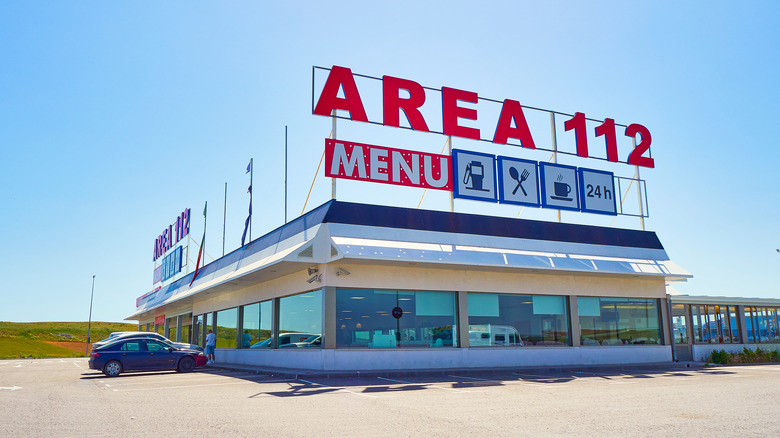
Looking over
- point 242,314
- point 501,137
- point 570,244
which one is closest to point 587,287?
point 570,244

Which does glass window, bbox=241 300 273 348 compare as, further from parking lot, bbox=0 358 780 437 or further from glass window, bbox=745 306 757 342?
glass window, bbox=745 306 757 342

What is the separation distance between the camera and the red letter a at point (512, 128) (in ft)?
85.4

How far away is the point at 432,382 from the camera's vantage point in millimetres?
16031

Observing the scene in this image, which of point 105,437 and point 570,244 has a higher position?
point 570,244

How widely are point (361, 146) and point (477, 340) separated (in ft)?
26.7

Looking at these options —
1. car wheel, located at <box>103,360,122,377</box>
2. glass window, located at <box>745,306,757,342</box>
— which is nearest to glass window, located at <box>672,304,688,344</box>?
glass window, located at <box>745,306,757,342</box>

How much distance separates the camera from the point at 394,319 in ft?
65.1

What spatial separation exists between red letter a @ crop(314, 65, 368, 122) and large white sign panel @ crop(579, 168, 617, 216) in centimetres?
1066

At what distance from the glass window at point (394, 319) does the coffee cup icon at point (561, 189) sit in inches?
317

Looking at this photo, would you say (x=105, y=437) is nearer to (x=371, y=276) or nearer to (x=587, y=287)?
(x=371, y=276)

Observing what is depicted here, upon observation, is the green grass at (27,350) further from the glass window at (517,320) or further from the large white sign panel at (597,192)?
the large white sign panel at (597,192)

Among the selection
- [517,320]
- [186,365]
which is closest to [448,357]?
[517,320]

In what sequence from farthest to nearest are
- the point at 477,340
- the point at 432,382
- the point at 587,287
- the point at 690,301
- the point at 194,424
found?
1. the point at 690,301
2. the point at 587,287
3. the point at 477,340
4. the point at 432,382
5. the point at 194,424

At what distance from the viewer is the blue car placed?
20703 millimetres
